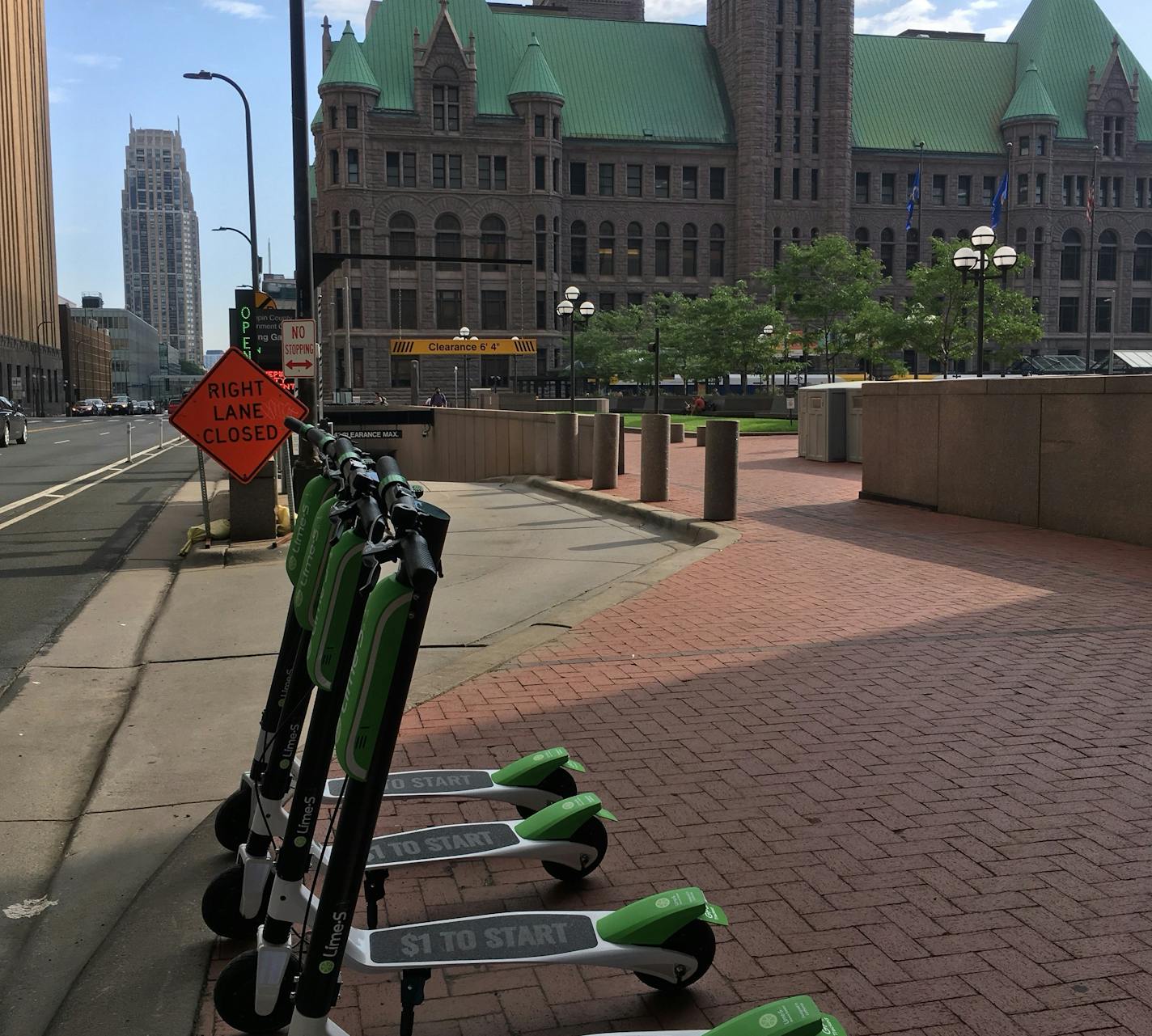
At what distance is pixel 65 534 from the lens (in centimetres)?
1484

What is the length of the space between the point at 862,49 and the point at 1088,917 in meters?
109

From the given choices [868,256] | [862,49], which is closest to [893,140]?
[862,49]

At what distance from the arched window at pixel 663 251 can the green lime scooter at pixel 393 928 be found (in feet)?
306

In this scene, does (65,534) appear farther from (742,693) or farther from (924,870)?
(924,870)

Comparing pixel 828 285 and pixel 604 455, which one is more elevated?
pixel 828 285

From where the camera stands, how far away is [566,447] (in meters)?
20.9

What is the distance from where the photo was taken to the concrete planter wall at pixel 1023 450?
1165cm

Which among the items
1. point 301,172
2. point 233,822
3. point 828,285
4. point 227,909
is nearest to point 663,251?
point 828,285

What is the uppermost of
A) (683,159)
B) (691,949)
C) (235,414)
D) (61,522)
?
(683,159)

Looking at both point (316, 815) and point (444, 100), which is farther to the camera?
point (444, 100)

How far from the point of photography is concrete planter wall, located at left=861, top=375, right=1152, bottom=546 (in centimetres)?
1165

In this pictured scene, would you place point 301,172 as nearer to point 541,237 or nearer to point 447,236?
point 447,236

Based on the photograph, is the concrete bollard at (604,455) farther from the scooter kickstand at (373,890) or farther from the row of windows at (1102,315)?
the row of windows at (1102,315)

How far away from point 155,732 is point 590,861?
3.14 metres
